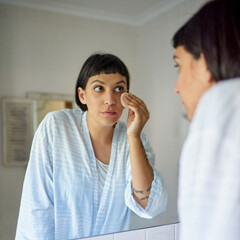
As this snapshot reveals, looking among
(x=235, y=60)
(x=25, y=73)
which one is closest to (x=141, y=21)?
(x=25, y=73)

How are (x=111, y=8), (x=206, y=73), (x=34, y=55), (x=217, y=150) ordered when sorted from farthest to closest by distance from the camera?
(x=111, y=8), (x=34, y=55), (x=206, y=73), (x=217, y=150)

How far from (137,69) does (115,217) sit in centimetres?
46

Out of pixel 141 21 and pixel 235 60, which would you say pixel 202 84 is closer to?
pixel 235 60

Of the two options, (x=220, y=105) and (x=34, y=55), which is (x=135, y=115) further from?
(x=220, y=105)

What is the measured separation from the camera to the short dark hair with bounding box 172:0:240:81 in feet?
1.38

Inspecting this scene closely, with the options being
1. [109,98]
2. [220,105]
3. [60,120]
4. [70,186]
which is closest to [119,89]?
[109,98]

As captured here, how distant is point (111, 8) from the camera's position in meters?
0.84

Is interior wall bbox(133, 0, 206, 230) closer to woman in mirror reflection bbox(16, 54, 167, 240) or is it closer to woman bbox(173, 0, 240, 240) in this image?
woman in mirror reflection bbox(16, 54, 167, 240)

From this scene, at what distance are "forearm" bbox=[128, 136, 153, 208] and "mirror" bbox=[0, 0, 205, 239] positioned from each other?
0.19ft

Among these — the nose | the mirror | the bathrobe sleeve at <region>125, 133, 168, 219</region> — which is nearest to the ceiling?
the mirror

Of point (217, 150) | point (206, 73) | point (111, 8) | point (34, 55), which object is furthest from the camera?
point (111, 8)

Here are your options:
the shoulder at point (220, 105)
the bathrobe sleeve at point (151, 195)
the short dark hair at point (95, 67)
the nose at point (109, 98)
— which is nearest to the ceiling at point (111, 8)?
the short dark hair at point (95, 67)

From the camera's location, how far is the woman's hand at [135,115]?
2.68 feet

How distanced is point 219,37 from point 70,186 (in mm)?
549
